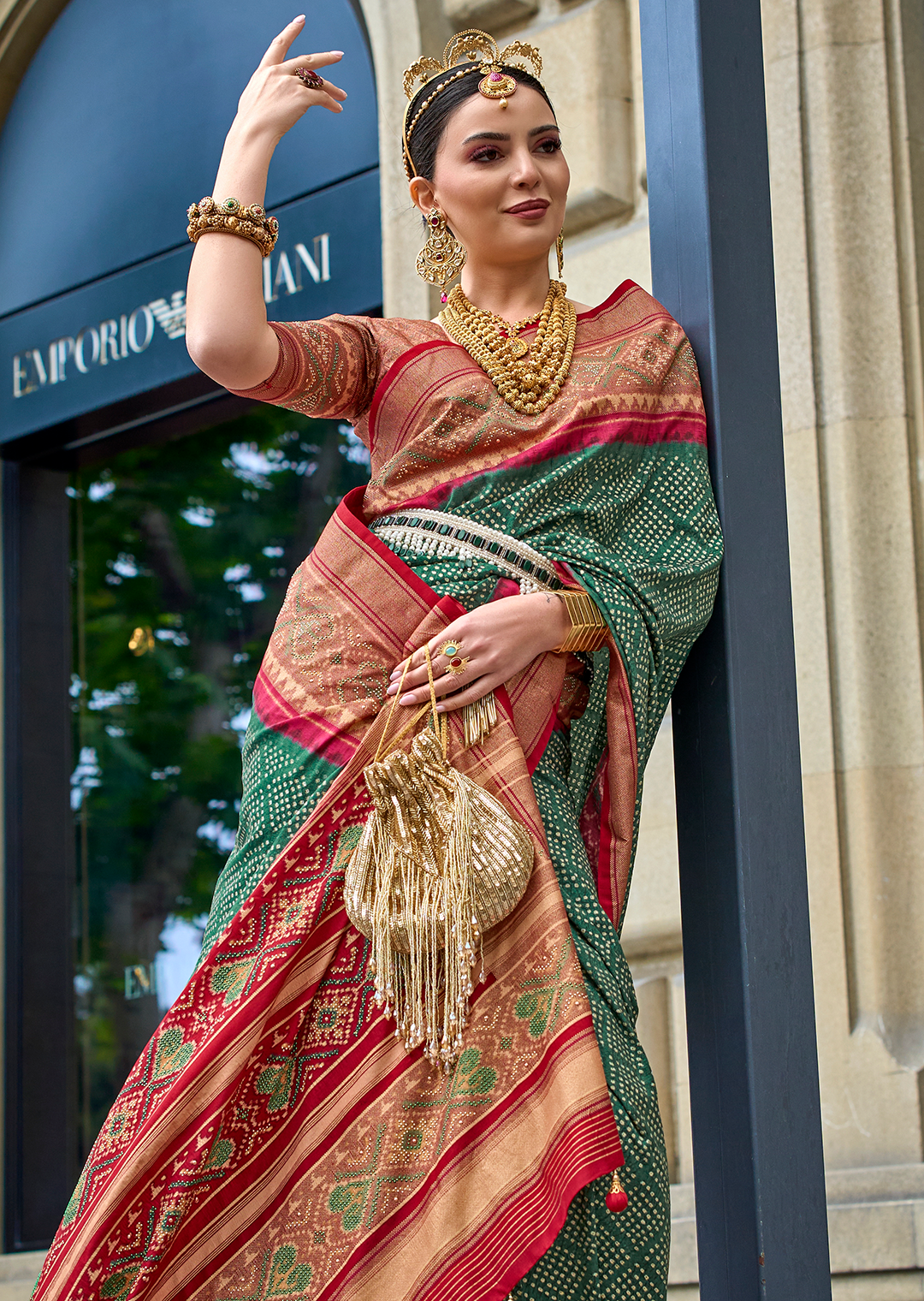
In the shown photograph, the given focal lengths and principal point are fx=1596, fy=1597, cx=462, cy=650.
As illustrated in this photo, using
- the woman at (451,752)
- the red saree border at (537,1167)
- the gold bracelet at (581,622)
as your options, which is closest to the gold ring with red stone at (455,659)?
the woman at (451,752)

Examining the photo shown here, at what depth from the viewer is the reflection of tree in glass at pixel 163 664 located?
5395 millimetres

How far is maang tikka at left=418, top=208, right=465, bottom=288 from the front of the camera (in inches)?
93.0

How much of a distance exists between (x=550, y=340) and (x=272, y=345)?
0.40 m

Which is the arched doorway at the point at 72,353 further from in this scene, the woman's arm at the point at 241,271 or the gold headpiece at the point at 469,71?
the woman's arm at the point at 241,271

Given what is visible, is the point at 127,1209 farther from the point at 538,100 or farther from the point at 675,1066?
the point at 675,1066

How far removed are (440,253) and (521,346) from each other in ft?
0.78

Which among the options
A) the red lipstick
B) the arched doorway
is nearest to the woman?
the red lipstick

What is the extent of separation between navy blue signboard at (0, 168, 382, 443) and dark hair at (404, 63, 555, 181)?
192 cm

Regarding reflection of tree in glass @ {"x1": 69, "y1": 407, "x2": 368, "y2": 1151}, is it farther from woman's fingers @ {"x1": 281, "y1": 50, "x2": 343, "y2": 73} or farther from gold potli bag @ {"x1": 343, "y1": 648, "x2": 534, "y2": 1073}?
gold potli bag @ {"x1": 343, "y1": 648, "x2": 534, "y2": 1073}

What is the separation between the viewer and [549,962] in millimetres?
1896

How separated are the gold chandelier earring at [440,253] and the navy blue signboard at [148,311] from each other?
76.4 inches

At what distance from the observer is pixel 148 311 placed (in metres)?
5.04

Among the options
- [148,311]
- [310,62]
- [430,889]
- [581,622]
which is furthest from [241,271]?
[148,311]

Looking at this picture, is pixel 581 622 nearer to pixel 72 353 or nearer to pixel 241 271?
pixel 241 271
